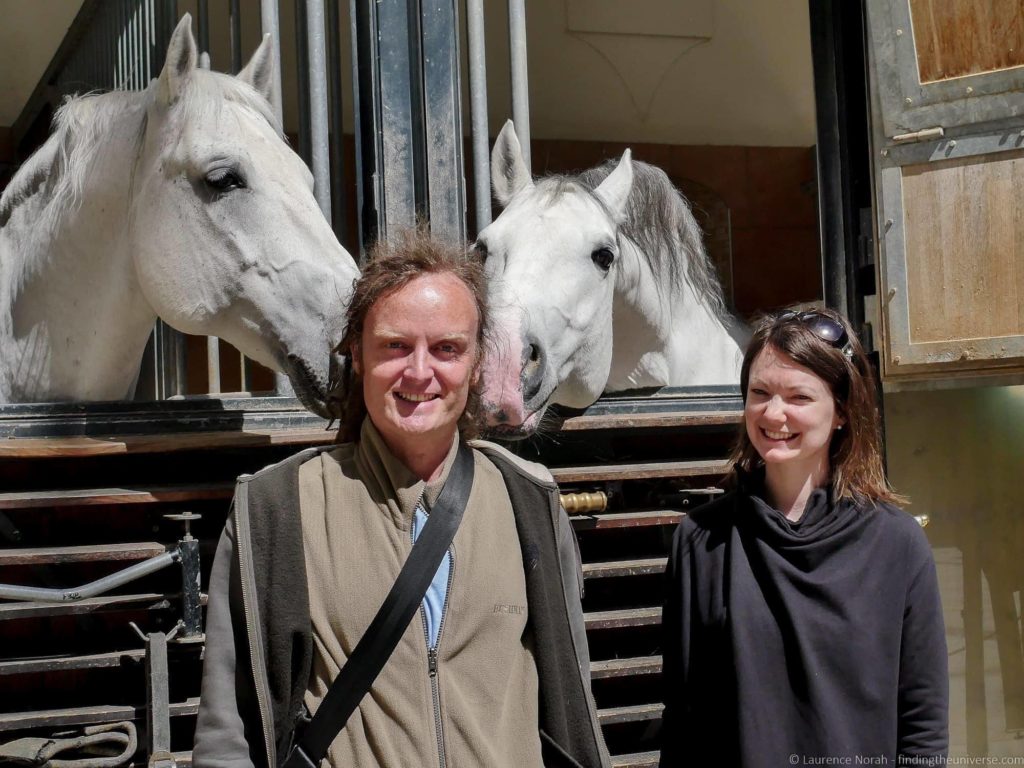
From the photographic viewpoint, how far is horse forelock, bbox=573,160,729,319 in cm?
329

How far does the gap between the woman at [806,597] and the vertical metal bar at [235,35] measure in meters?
1.96

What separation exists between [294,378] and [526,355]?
56 cm

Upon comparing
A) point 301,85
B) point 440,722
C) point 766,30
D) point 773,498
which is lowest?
point 440,722

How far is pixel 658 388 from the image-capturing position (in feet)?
11.1

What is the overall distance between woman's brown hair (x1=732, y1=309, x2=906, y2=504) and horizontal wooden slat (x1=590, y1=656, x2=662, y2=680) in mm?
1130

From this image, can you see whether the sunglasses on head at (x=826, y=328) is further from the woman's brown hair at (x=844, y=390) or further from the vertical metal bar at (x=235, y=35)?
the vertical metal bar at (x=235, y=35)

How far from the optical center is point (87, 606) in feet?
7.40

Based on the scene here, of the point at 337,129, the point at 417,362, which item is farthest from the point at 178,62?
the point at 417,362

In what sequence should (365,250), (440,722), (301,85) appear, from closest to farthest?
(440,722) → (365,250) → (301,85)

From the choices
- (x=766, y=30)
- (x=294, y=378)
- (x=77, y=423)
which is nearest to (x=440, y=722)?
(x=294, y=378)

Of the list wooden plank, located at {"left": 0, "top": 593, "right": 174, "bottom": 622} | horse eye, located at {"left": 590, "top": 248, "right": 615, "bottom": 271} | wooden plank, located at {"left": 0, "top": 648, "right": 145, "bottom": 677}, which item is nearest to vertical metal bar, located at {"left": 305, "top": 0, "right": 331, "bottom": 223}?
horse eye, located at {"left": 590, "top": 248, "right": 615, "bottom": 271}

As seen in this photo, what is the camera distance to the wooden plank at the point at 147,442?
232cm

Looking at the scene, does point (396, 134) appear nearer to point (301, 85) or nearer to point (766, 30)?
point (301, 85)

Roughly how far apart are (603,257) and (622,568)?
2.73ft
